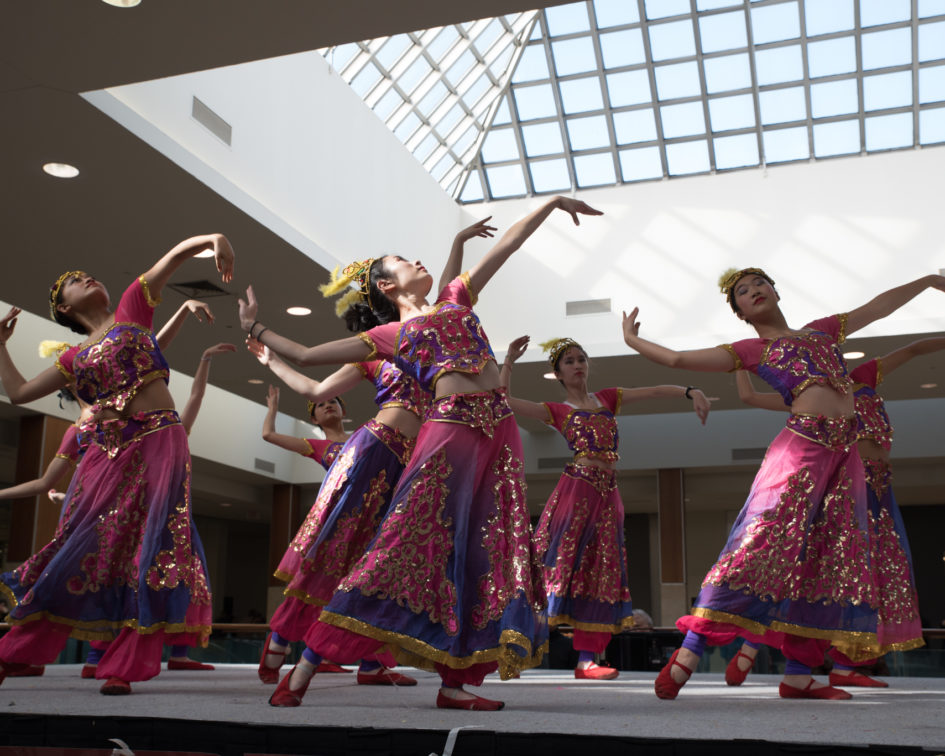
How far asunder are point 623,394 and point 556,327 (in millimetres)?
6462

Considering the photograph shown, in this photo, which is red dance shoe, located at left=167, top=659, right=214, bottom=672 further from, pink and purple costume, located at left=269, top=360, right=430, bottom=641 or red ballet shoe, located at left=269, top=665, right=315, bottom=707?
red ballet shoe, located at left=269, top=665, right=315, bottom=707

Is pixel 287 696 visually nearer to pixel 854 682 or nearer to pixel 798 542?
pixel 798 542

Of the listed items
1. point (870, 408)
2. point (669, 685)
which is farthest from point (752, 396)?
point (669, 685)

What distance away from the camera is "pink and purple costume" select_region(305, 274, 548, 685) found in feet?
8.63

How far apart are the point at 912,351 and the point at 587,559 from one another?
204cm

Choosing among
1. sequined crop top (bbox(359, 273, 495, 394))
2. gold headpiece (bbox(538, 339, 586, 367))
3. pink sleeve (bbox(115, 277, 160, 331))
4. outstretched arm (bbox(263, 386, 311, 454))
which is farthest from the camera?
gold headpiece (bbox(538, 339, 586, 367))

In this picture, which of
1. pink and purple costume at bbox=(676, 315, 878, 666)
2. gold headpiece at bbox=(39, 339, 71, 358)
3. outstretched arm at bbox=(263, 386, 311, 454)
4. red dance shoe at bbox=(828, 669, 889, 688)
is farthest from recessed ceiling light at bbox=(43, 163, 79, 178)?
red dance shoe at bbox=(828, 669, 889, 688)

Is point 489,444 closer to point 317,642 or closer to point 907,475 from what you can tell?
point 317,642

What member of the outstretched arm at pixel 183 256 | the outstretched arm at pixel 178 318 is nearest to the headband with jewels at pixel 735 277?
the outstretched arm at pixel 183 256

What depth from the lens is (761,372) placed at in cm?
362

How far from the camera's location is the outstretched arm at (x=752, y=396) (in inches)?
158

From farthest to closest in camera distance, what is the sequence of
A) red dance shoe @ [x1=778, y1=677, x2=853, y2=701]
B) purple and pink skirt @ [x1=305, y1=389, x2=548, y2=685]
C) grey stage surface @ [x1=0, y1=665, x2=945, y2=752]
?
red dance shoe @ [x1=778, y1=677, x2=853, y2=701], purple and pink skirt @ [x1=305, y1=389, x2=548, y2=685], grey stage surface @ [x1=0, y1=665, x2=945, y2=752]

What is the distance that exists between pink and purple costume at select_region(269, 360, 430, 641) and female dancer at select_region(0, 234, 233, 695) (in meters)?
0.38

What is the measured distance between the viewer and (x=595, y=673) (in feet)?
15.9
